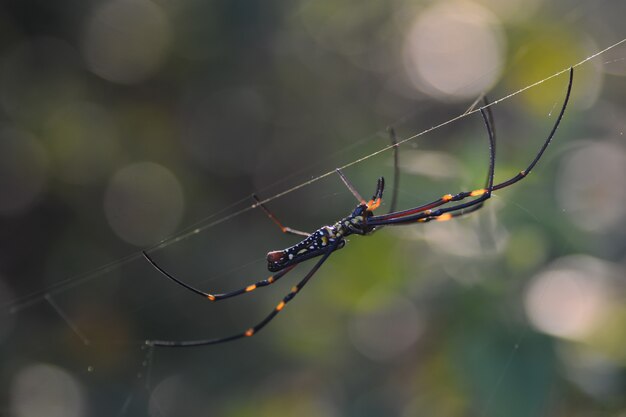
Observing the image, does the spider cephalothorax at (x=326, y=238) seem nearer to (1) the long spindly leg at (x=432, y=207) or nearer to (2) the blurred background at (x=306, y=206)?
(1) the long spindly leg at (x=432, y=207)

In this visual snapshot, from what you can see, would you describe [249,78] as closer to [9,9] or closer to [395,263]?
[9,9]

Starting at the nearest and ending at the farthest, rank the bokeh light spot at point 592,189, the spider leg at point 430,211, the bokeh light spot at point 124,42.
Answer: the spider leg at point 430,211
the bokeh light spot at point 592,189
the bokeh light spot at point 124,42

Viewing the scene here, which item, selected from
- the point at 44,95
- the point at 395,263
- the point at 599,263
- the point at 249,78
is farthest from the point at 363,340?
the point at 44,95

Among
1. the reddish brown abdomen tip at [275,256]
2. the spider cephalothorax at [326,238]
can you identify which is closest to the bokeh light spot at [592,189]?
the spider cephalothorax at [326,238]

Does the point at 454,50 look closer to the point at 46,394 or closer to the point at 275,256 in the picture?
the point at 275,256

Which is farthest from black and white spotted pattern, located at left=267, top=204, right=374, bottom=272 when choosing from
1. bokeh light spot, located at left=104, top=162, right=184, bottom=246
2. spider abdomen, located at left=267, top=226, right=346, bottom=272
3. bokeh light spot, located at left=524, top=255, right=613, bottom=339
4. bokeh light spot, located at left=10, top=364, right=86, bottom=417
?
bokeh light spot, located at left=104, top=162, right=184, bottom=246

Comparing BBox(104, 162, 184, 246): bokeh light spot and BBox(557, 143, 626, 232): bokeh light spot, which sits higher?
BBox(104, 162, 184, 246): bokeh light spot

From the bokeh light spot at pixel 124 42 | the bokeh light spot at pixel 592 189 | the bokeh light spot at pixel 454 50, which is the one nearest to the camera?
the bokeh light spot at pixel 592 189

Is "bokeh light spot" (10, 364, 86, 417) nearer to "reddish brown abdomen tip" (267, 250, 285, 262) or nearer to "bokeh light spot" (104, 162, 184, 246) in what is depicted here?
"bokeh light spot" (104, 162, 184, 246)
